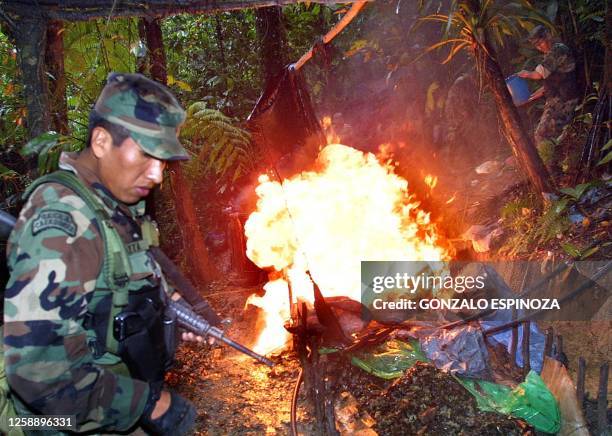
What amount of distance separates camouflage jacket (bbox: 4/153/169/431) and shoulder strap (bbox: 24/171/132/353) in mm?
28

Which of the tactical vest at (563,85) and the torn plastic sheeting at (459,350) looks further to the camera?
the tactical vest at (563,85)

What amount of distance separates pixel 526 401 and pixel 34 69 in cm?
523

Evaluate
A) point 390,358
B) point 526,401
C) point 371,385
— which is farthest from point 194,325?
point 526,401

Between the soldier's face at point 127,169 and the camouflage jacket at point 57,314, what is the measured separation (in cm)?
11

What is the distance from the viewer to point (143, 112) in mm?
1837

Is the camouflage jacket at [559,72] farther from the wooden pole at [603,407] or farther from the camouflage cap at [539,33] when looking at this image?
Result: the wooden pole at [603,407]

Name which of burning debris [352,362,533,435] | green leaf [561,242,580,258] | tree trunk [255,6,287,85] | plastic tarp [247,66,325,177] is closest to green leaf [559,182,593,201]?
green leaf [561,242,580,258]

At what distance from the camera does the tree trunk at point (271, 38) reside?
766cm

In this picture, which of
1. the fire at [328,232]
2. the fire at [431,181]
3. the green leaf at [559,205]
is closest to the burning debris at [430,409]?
the fire at [328,232]

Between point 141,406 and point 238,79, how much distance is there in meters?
8.79

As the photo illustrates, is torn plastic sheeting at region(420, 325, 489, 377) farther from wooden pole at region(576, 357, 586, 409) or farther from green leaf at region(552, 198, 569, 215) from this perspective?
green leaf at region(552, 198, 569, 215)

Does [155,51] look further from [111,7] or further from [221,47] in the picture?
[221,47]

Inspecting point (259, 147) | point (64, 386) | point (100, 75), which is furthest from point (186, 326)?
point (259, 147)

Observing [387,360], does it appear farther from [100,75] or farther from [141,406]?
[100,75]
